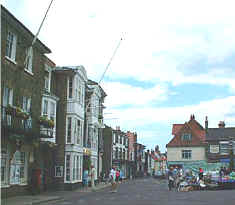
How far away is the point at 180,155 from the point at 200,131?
18.3 feet

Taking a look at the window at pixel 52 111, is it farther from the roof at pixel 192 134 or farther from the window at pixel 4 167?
the roof at pixel 192 134

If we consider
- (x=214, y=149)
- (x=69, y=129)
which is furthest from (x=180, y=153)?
(x=69, y=129)

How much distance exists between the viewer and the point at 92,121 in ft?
121

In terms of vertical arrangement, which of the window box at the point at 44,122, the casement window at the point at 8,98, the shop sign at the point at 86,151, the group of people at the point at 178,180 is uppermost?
the casement window at the point at 8,98

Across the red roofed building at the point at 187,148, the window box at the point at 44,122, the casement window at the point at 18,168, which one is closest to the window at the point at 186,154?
the red roofed building at the point at 187,148

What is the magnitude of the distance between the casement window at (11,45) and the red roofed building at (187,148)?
145 ft

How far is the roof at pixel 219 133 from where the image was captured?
62569mm

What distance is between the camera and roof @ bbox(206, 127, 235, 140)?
6257 cm

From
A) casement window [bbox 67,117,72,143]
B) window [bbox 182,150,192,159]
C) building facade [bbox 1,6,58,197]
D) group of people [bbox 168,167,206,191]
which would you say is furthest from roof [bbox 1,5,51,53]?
window [bbox 182,150,192,159]

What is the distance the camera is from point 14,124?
2041cm

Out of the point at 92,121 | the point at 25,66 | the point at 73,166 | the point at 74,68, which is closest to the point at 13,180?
the point at 25,66

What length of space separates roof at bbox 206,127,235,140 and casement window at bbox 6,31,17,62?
150 ft

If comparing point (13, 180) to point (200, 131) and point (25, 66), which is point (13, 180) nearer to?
point (25, 66)

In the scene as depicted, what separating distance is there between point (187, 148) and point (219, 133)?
5576 millimetres
